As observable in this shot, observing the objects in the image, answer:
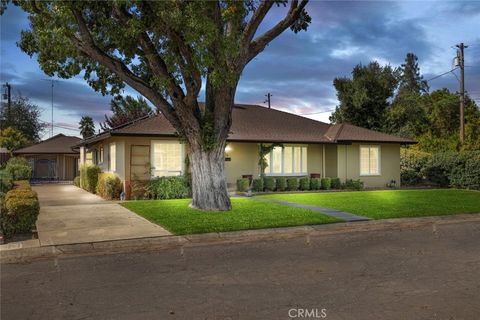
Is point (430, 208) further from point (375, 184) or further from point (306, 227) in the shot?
point (375, 184)

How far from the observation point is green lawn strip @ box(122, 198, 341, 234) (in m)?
10.4

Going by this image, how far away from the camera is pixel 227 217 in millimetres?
11836

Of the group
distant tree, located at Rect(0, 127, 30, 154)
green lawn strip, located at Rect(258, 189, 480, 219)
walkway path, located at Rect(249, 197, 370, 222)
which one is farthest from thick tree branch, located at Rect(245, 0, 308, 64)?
distant tree, located at Rect(0, 127, 30, 154)

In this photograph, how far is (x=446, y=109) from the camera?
150 feet

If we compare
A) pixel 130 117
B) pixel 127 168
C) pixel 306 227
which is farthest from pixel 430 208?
pixel 130 117

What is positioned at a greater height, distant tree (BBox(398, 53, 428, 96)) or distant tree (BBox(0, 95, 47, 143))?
distant tree (BBox(398, 53, 428, 96))

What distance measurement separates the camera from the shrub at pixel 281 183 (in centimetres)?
2170

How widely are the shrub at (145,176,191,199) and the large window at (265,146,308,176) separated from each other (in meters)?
5.67

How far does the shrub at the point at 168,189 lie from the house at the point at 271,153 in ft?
4.25

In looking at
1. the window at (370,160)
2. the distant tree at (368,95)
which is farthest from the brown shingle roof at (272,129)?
the distant tree at (368,95)

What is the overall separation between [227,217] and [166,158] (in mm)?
8889

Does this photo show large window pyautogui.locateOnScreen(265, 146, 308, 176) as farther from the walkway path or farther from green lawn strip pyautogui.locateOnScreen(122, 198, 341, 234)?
green lawn strip pyautogui.locateOnScreen(122, 198, 341, 234)

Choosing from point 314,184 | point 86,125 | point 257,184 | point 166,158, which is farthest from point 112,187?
point 86,125

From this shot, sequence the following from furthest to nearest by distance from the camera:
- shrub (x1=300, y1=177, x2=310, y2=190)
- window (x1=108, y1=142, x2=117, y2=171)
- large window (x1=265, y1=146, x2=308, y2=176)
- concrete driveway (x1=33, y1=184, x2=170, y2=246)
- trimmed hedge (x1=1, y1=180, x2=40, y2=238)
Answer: large window (x1=265, y1=146, x2=308, y2=176)
shrub (x1=300, y1=177, x2=310, y2=190)
window (x1=108, y1=142, x2=117, y2=171)
concrete driveway (x1=33, y1=184, x2=170, y2=246)
trimmed hedge (x1=1, y1=180, x2=40, y2=238)
